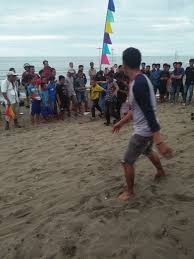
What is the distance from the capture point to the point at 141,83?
408 cm

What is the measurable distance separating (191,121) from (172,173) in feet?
13.9

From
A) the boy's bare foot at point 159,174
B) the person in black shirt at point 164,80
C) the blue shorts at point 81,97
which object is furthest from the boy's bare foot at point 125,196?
the person in black shirt at point 164,80

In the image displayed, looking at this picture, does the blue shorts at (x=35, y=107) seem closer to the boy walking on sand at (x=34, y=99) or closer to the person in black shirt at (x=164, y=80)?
the boy walking on sand at (x=34, y=99)

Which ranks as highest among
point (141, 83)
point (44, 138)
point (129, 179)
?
point (141, 83)

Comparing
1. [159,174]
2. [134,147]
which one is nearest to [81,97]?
[159,174]

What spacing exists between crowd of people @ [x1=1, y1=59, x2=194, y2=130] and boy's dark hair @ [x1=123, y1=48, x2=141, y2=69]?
5.23 meters

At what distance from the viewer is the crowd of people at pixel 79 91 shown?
10.8 meters

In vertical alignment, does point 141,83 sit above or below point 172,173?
above

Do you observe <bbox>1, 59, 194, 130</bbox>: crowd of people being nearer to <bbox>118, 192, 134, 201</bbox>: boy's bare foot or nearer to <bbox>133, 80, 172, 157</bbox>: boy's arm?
<bbox>118, 192, 134, 201</bbox>: boy's bare foot

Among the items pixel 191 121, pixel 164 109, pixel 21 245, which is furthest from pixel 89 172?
pixel 164 109

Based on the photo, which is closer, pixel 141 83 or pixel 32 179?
pixel 141 83

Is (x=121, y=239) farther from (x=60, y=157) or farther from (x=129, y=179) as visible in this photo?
(x=60, y=157)

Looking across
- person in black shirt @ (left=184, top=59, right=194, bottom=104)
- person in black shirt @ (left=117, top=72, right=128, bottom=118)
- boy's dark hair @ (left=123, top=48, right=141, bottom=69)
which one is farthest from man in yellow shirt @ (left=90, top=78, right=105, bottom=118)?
boy's dark hair @ (left=123, top=48, right=141, bottom=69)

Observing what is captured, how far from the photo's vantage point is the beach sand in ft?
11.8
